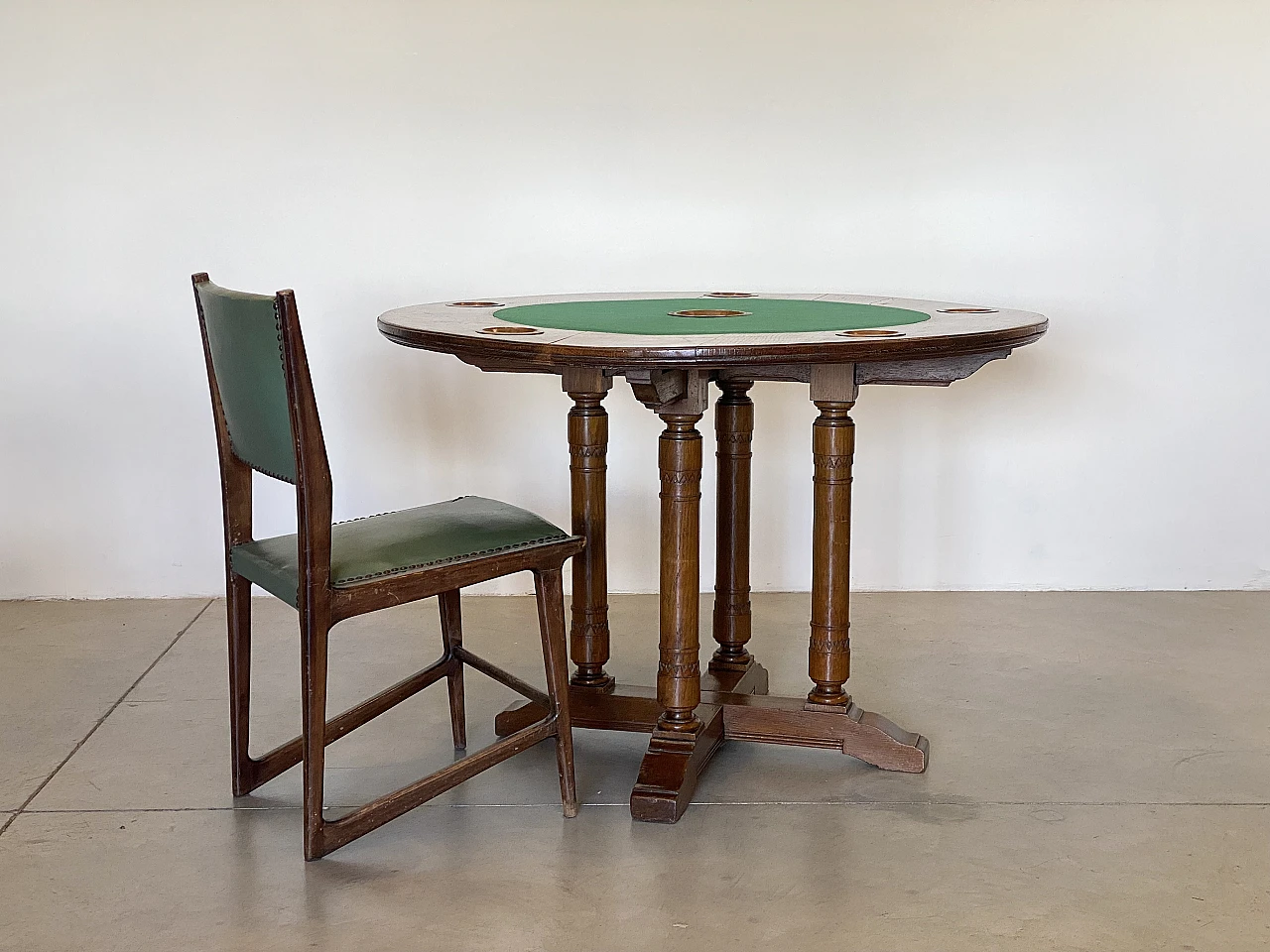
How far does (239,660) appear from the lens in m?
2.78

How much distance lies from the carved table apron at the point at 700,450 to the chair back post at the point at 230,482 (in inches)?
14.3

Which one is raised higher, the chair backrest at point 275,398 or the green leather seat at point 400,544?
the chair backrest at point 275,398

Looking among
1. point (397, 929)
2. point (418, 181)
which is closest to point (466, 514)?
point (397, 929)

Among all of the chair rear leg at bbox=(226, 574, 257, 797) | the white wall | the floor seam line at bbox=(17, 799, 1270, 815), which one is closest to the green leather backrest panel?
the chair rear leg at bbox=(226, 574, 257, 797)

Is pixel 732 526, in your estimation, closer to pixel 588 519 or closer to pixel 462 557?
pixel 588 519

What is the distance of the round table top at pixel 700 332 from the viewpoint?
2398 millimetres

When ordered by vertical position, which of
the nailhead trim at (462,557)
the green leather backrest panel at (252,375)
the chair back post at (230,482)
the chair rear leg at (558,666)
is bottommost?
the chair rear leg at (558,666)

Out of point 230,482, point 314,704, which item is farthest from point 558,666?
point 230,482

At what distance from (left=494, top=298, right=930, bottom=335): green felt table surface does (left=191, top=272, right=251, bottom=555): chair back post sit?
2.08ft

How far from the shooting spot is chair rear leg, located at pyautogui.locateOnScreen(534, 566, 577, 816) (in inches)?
107

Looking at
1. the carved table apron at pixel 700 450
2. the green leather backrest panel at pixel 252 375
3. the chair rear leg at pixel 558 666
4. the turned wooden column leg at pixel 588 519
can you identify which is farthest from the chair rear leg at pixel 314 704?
the turned wooden column leg at pixel 588 519

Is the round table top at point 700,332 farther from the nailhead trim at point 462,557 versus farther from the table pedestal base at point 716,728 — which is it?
the table pedestal base at point 716,728

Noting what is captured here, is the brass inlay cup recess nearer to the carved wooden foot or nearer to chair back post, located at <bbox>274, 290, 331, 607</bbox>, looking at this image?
chair back post, located at <bbox>274, 290, 331, 607</bbox>

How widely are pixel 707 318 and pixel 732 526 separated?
56 cm
